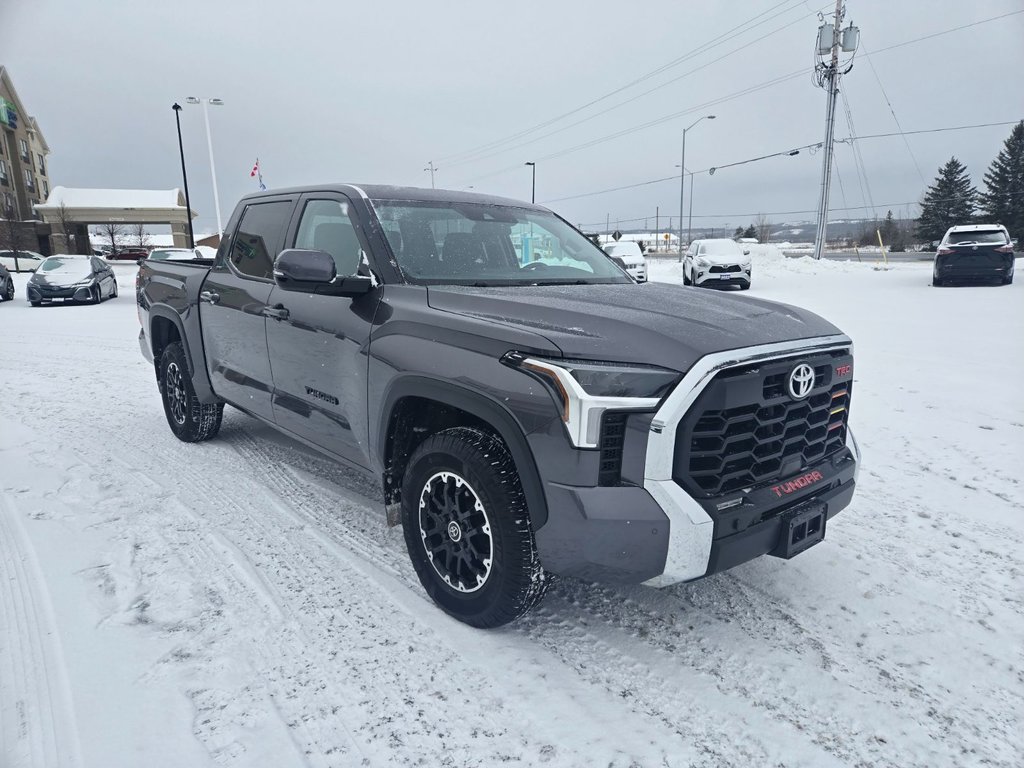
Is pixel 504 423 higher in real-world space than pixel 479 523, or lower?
higher

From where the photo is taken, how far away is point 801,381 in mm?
2490

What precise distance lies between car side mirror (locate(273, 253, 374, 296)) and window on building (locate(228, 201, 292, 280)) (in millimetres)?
1048

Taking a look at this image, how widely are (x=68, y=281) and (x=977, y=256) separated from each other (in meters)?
24.5

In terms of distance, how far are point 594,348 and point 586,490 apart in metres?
0.49

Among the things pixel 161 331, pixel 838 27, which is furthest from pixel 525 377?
pixel 838 27

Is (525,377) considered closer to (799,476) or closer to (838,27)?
(799,476)

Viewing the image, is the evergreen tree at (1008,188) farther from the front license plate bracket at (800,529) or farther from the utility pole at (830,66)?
the front license plate bracket at (800,529)

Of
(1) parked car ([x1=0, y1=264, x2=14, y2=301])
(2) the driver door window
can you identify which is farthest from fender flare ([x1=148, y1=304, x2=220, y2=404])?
(1) parked car ([x1=0, y1=264, x2=14, y2=301])

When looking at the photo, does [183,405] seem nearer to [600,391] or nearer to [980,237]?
[600,391]

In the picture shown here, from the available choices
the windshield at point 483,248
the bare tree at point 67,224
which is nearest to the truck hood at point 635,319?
the windshield at point 483,248

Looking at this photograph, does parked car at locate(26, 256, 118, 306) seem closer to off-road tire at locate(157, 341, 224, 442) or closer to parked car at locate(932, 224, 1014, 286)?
off-road tire at locate(157, 341, 224, 442)

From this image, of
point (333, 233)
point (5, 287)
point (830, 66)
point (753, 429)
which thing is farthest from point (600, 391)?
point (830, 66)

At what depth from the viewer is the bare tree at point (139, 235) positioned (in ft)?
199

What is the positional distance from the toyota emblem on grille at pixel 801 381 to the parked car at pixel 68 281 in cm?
2023
